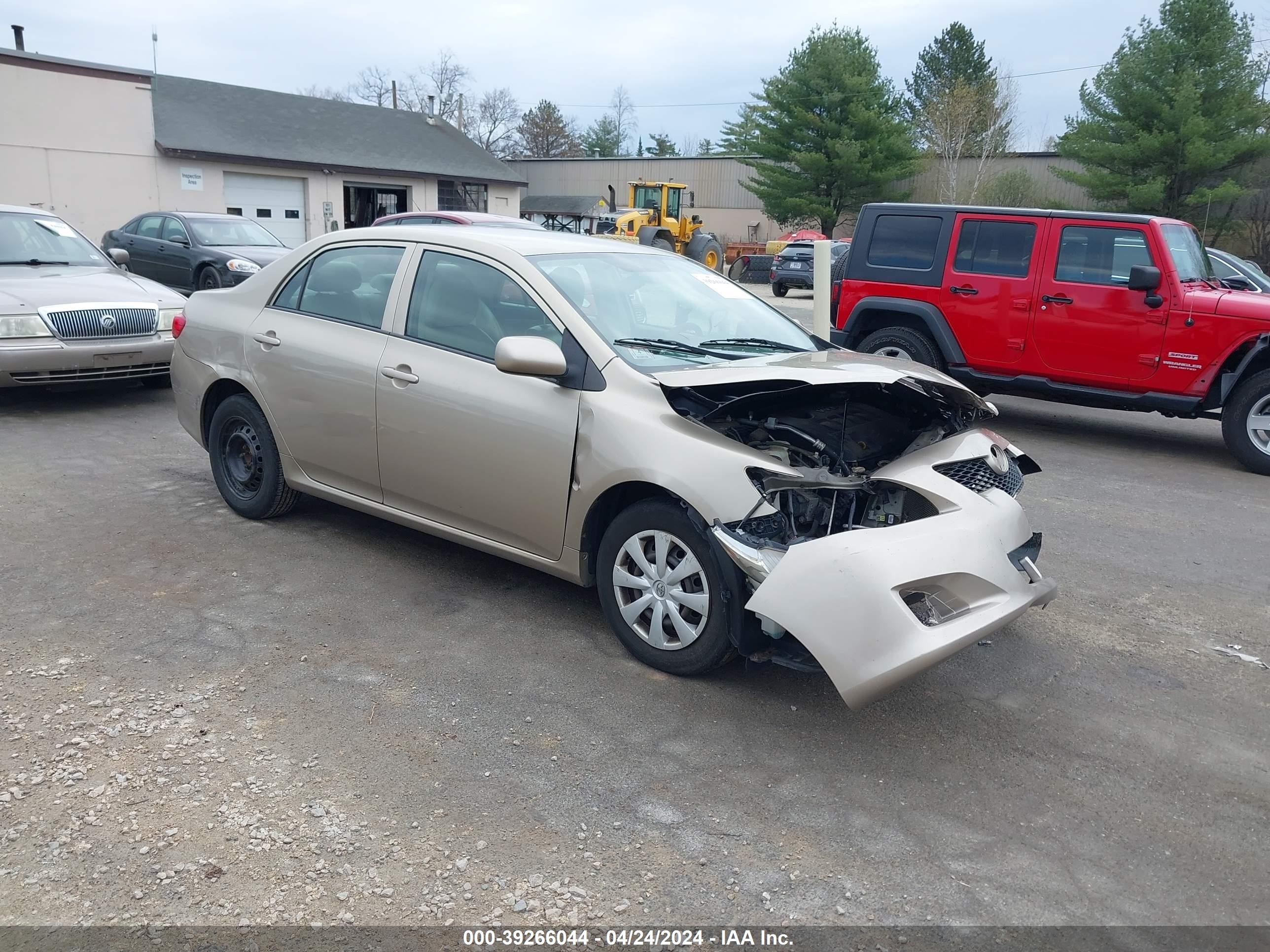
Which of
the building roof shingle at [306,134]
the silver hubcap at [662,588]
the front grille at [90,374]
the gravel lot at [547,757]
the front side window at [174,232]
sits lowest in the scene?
the gravel lot at [547,757]

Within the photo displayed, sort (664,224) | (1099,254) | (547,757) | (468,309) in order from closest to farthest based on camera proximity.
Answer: (547,757), (468,309), (1099,254), (664,224)

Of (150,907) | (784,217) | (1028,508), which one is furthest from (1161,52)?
(150,907)

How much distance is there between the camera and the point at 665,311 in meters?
4.79

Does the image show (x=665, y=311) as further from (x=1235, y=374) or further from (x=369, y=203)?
(x=369, y=203)

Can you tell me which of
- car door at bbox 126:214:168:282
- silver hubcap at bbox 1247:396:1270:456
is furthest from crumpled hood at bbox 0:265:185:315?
silver hubcap at bbox 1247:396:1270:456

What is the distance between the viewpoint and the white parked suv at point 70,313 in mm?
8172

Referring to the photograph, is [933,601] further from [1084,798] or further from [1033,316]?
[1033,316]

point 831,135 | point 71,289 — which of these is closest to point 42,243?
point 71,289

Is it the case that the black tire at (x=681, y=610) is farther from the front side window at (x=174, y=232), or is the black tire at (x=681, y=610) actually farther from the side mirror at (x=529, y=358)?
the front side window at (x=174, y=232)

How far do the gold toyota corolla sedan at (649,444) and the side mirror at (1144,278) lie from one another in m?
4.38

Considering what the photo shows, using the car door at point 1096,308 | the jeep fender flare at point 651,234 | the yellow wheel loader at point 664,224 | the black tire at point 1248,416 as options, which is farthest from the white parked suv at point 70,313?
the yellow wheel loader at point 664,224

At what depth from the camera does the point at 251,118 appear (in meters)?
32.3

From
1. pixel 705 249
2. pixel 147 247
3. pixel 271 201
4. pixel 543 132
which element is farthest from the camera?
pixel 543 132

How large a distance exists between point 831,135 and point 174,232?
3348 centimetres
